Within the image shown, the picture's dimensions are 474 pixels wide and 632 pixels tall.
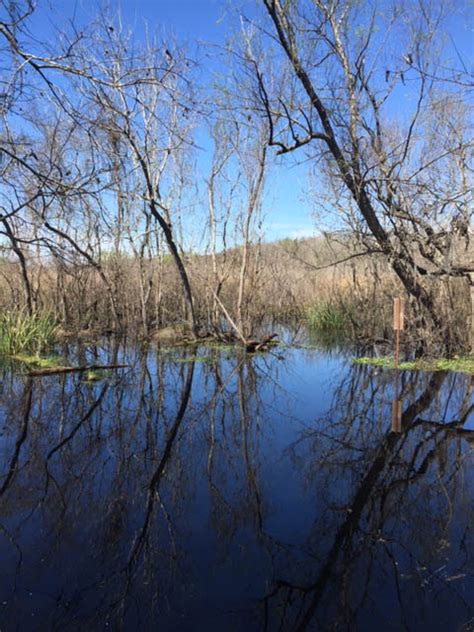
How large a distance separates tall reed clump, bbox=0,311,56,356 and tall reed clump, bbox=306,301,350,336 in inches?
335

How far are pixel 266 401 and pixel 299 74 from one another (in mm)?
5802

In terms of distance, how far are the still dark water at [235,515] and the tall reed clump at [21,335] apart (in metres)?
4.06

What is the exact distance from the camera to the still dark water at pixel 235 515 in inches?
95.1

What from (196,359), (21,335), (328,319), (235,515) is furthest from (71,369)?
(328,319)

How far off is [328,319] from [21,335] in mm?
9480

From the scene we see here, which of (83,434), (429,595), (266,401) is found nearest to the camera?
(429,595)

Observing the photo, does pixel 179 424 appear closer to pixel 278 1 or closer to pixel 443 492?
pixel 443 492

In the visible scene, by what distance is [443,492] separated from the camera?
3732mm

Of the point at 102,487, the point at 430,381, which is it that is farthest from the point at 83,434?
the point at 430,381

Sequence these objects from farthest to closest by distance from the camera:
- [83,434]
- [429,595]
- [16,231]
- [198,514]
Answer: [16,231] < [83,434] < [198,514] < [429,595]

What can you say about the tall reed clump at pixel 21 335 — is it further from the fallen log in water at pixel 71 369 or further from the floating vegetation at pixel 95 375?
the floating vegetation at pixel 95 375

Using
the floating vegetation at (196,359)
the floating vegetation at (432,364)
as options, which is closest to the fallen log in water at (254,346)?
the floating vegetation at (196,359)

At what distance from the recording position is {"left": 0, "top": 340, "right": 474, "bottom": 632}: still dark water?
2.42 metres

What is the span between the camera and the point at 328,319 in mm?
16453
